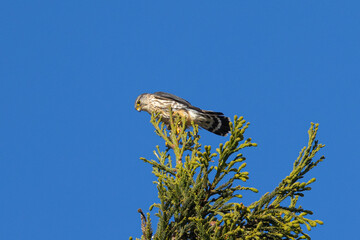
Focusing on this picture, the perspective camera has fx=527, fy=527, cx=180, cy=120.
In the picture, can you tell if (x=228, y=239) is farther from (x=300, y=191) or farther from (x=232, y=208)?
(x=300, y=191)

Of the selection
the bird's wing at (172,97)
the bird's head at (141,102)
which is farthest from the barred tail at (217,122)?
the bird's head at (141,102)

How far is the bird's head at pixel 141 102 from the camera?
26.8 feet

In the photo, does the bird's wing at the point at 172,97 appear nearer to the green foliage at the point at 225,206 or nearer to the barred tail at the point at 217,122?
the barred tail at the point at 217,122

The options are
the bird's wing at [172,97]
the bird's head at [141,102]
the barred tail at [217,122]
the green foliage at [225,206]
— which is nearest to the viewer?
the green foliage at [225,206]

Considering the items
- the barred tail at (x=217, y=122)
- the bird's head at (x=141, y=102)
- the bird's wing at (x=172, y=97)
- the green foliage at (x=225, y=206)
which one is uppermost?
the bird's head at (x=141, y=102)

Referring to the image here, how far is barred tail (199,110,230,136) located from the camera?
724 cm

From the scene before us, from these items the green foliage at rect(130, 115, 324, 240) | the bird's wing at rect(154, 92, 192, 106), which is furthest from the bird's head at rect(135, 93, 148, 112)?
the green foliage at rect(130, 115, 324, 240)

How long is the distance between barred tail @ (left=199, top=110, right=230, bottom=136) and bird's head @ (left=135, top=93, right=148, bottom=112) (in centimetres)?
122

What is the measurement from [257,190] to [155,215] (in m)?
0.85

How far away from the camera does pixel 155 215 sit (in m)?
4.16

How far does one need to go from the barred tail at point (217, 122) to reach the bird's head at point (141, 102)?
1222mm

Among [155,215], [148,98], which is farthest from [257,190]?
[148,98]

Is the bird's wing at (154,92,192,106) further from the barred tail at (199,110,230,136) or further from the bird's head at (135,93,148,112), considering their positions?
the barred tail at (199,110,230,136)

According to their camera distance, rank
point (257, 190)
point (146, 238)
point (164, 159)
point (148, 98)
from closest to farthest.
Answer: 1. point (257, 190)
2. point (146, 238)
3. point (164, 159)
4. point (148, 98)
